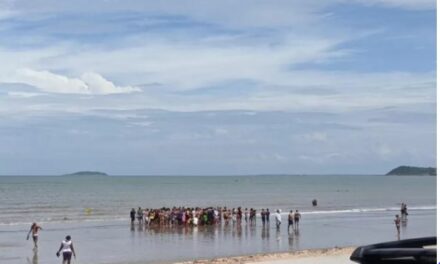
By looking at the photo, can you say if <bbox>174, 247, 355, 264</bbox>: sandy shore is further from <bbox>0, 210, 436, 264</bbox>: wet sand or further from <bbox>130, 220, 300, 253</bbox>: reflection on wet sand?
<bbox>130, 220, 300, 253</bbox>: reflection on wet sand

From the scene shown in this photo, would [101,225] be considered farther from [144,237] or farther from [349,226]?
[349,226]

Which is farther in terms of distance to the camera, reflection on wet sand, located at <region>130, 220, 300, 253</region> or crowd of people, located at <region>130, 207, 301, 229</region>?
crowd of people, located at <region>130, 207, 301, 229</region>

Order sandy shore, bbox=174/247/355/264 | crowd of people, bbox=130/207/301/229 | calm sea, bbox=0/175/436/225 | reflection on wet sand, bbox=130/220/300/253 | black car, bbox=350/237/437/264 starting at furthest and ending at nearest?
calm sea, bbox=0/175/436/225, crowd of people, bbox=130/207/301/229, reflection on wet sand, bbox=130/220/300/253, sandy shore, bbox=174/247/355/264, black car, bbox=350/237/437/264

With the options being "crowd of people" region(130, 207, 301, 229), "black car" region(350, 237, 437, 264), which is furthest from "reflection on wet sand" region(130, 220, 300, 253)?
"black car" region(350, 237, 437, 264)

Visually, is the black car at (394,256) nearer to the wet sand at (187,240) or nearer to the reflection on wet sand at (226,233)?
the wet sand at (187,240)

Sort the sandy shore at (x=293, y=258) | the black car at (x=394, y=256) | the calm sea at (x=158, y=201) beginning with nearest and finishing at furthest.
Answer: the black car at (x=394, y=256), the sandy shore at (x=293, y=258), the calm sea at (x=158, y=201)

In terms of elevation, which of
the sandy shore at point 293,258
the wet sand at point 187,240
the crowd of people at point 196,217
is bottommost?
the sandy shore at point 293,258

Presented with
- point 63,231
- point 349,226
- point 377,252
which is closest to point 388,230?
point 349,226

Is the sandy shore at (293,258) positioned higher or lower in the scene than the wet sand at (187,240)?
lower

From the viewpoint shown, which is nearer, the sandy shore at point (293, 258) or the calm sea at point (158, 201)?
the sandy shore at point (293, 258)

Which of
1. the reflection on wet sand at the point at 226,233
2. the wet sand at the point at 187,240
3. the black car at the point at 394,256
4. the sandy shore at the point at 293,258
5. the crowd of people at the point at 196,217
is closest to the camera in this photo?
the black car at the point at 394,256

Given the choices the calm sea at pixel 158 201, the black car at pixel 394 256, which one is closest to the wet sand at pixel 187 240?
the calm sea at pixel 158 201

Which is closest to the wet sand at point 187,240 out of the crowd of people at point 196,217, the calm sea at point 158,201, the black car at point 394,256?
the crowd of people at point 196,217

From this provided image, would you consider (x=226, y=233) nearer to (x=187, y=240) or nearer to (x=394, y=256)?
(x=187, y=240)
